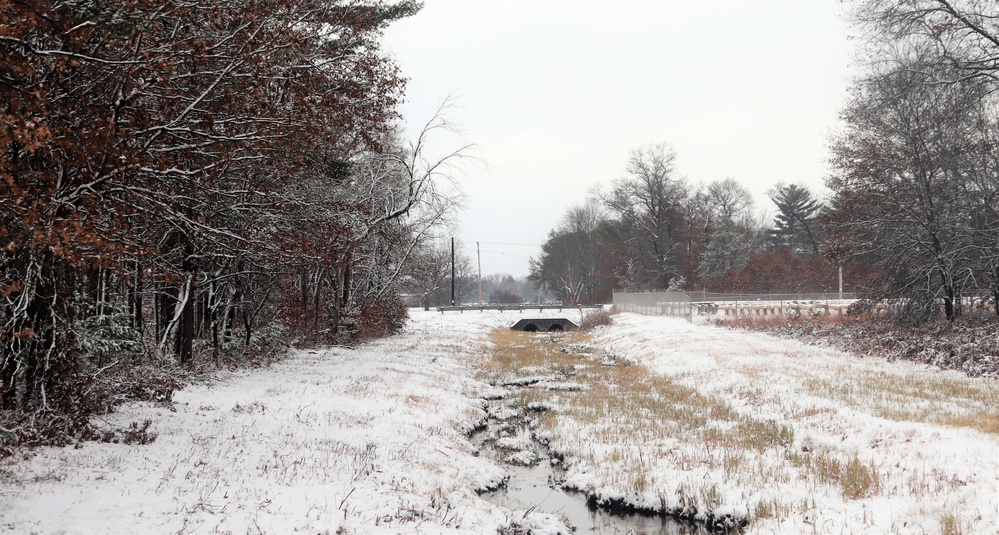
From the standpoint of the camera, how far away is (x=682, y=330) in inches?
1099

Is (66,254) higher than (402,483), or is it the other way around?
(66,254)

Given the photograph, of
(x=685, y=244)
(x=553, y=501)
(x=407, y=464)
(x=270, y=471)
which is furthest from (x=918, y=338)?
(x=685, y=244)

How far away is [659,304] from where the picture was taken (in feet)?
140

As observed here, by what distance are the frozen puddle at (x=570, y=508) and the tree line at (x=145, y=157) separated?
483 centimetres

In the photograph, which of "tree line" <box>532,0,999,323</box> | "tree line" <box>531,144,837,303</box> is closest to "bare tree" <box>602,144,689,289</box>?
"tree line" <box>531,144,837,303</box>

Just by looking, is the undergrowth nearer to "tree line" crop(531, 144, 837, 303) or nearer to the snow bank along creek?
the snow bank along creek

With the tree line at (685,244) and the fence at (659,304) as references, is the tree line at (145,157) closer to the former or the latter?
the fence at (659,304)

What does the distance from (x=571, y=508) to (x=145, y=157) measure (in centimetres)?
674

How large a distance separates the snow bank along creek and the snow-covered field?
25 cm

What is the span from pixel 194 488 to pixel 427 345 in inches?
760

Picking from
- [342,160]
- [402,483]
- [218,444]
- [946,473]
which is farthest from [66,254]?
[342,160]

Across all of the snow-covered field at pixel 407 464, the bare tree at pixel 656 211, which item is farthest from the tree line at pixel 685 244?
the snow-covered field at pixel 407 464

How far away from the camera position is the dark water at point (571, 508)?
23.0 feet

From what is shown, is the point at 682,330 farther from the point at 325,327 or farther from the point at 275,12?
the point at 275,12
